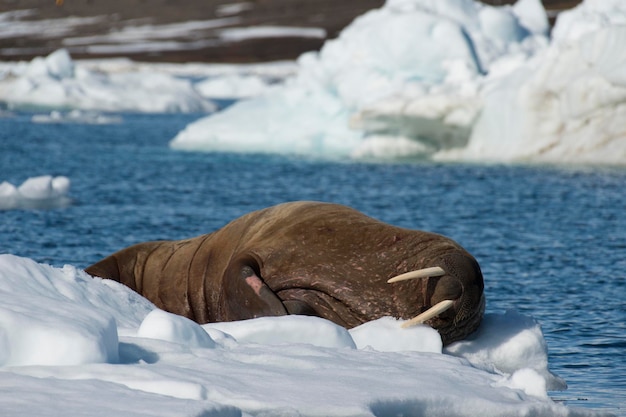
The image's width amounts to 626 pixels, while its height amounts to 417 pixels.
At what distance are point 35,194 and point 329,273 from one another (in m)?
11.1

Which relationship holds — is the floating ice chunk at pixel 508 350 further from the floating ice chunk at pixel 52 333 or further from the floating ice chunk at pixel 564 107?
the floating ice chunk at pixel 564 107

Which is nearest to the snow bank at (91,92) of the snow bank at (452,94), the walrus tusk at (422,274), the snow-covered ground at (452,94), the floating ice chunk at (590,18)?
the snow bank at (452,94)

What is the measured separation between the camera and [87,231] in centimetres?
1446

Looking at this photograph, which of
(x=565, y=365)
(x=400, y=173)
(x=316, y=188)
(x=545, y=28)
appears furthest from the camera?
(x=545, y=28)

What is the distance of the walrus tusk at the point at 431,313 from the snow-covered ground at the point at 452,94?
50.8 feet

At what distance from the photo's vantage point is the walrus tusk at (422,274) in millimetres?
6281

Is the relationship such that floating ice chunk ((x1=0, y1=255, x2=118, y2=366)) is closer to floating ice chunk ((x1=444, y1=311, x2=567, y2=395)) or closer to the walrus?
the walrus

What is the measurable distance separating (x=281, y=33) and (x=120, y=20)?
23601mm

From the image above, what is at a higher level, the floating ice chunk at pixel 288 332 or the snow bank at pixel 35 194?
the floating ice chunk at pixel 288 332

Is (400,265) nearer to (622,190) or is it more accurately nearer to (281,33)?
(622,190)

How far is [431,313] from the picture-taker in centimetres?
Result: 625

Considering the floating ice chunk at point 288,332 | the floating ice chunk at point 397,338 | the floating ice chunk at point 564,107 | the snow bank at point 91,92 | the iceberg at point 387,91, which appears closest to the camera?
the floating ice chunk at point 288,332

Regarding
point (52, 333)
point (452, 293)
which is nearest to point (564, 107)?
point (452, 293)

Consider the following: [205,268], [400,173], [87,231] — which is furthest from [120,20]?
[205,268]
